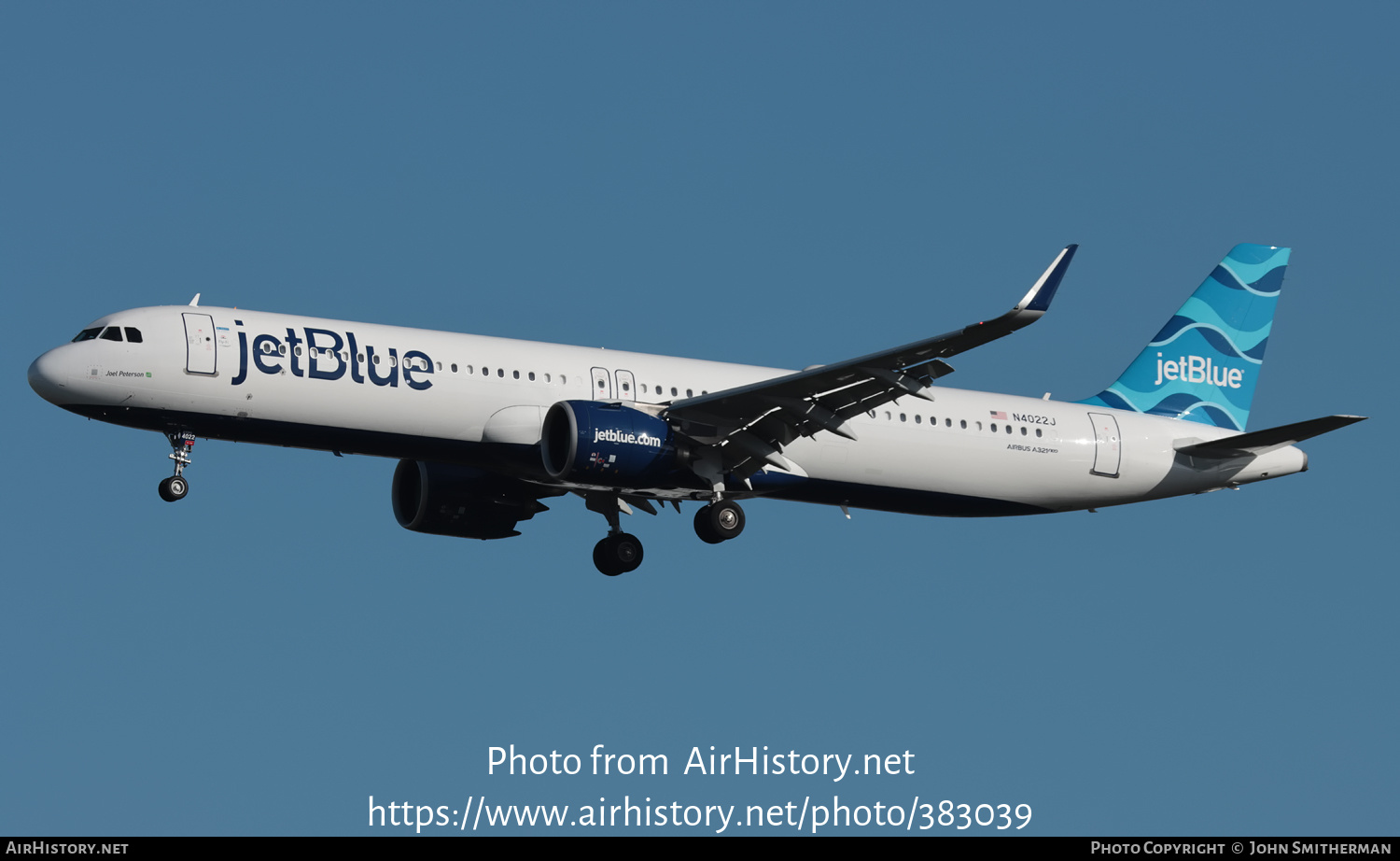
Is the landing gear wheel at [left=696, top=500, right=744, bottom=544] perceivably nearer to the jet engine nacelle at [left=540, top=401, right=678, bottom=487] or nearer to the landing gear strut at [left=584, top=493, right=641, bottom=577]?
the jet engine nacelle at [left=540, top=401, right=678, bottom=487]

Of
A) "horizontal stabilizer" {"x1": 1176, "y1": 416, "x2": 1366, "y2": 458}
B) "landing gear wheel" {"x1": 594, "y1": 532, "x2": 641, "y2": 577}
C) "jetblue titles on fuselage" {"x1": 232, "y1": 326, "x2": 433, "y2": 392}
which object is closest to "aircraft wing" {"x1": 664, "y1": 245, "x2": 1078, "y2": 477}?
"landing gear wheel" {"x1": 594, "y1": 532, "x2": 641, "y2": 577}

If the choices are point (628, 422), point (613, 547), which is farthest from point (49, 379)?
point (613, 547)

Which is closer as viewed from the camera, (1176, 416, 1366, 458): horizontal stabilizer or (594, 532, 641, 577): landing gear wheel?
(1176, 416, 1366, 458): horizontal stabilizer

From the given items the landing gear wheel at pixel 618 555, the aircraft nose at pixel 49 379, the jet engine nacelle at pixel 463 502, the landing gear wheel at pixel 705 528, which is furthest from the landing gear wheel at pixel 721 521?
the aircraft nose at pixel 49 379

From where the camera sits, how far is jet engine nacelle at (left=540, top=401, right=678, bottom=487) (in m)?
36.1

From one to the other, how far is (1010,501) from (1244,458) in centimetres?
581

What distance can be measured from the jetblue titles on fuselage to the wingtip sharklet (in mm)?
12039

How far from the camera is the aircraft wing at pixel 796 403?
34625 mm

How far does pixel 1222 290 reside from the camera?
4794 centimetres

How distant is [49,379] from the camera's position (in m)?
34.8

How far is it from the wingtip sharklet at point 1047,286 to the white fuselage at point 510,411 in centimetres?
895

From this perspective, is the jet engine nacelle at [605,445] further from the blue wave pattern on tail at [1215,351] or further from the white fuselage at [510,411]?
the blue wave pattern on tail at [1215,351]

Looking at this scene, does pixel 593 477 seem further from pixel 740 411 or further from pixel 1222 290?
pixel 1222 290

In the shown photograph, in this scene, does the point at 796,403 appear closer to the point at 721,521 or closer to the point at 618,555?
the point at 721,521
